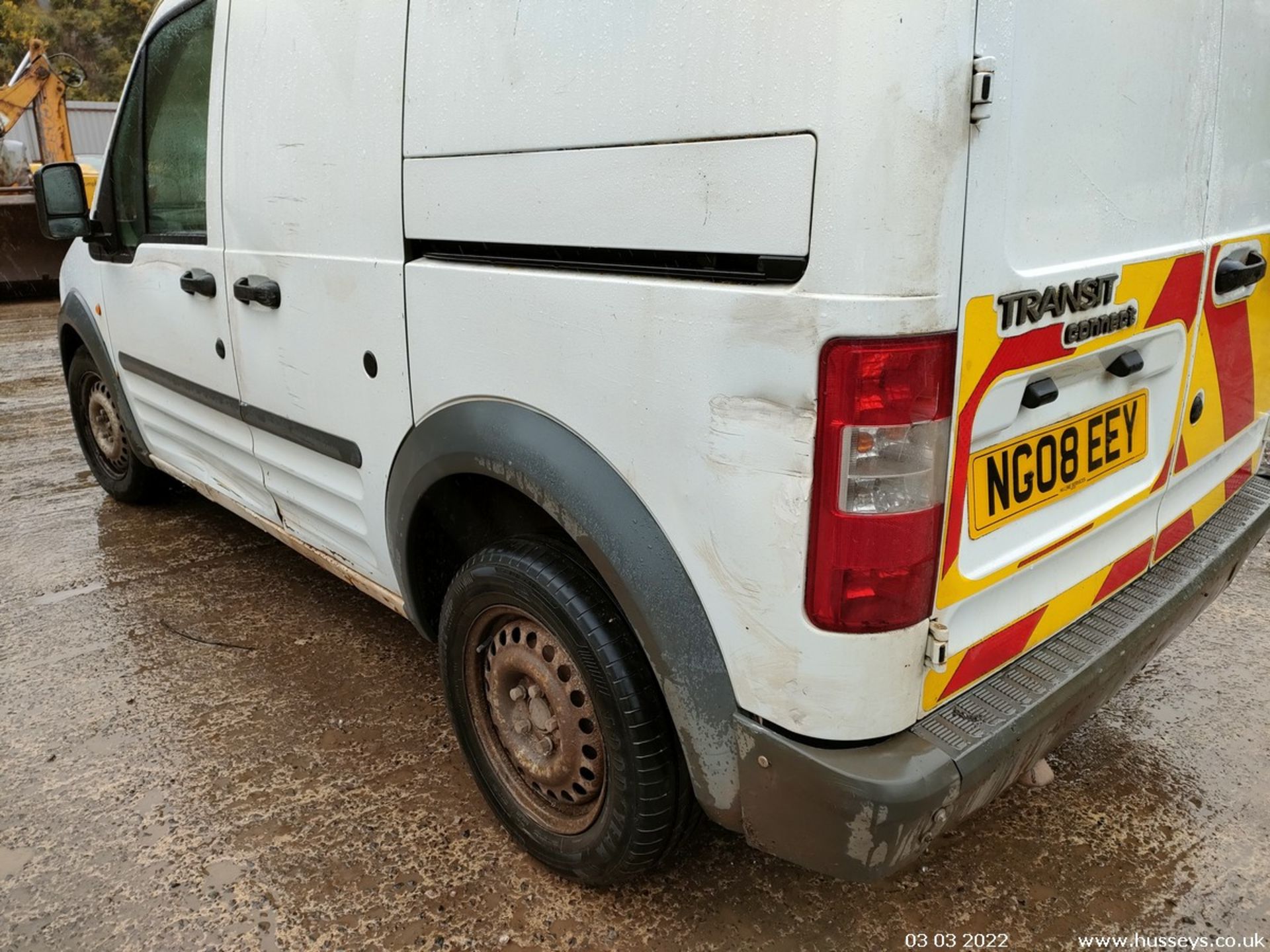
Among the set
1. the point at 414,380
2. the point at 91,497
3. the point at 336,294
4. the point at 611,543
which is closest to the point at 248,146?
the point at 336,294

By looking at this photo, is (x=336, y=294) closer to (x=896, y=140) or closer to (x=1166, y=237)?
(x=896, y=140)

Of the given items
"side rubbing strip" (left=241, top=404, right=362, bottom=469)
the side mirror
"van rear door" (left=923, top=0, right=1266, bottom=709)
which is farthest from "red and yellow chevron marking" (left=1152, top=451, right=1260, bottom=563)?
the side mirror

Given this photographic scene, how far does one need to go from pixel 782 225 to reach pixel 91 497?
441 centimetres

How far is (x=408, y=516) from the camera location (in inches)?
87.8

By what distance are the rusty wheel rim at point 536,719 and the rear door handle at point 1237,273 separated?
5.14ft

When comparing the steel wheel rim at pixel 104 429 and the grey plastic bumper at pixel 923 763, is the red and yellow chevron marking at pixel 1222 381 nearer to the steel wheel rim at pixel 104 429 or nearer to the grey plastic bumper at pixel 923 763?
the grey plastic bumper at pixel 923 763

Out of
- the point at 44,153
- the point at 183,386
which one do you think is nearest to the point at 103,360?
the point at 183,386

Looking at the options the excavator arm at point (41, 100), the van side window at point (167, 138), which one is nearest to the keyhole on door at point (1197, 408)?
the van side window at point (167, 138)

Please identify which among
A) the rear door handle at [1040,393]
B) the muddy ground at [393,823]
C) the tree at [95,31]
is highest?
the tree at [95,31]

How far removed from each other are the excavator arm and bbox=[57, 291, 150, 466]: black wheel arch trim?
9071mm

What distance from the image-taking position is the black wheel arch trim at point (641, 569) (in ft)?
5.33

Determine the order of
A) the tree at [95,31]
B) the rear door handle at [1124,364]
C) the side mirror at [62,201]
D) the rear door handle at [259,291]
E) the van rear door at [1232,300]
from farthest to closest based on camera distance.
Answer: the tree at [95,31] → the side mirror at [62,201] → the rear door handle at [259,291] → the van rear door at [1232,300] → the rear door handle at [1124,364]

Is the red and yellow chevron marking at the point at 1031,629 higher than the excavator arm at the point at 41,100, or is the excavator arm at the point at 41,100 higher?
the excavator arm at the point at 41,100

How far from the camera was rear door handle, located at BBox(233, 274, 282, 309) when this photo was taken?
2.53 meters
